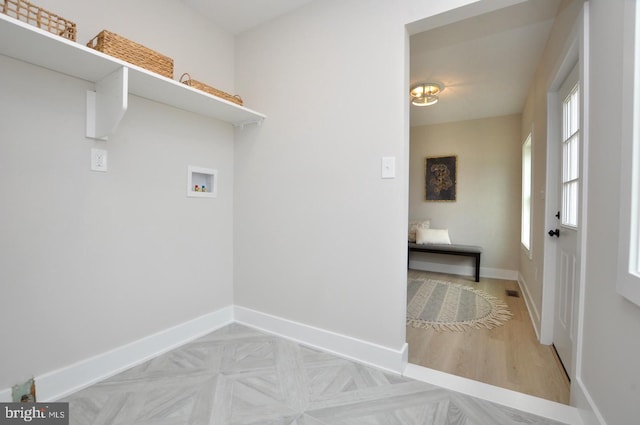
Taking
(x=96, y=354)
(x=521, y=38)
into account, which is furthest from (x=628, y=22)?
(x=96, y=354)

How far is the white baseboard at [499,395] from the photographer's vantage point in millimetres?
1315

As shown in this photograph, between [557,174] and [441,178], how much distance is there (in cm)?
246

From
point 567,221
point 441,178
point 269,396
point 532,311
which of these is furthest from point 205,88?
point 441,178

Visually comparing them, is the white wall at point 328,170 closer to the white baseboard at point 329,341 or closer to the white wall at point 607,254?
the white baseboard at point 329,341

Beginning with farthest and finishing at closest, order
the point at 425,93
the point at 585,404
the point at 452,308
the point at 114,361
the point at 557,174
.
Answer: the point at 425,93, the point at 452,308, the point at 557,174, the point at 114,361, the point at 585,404

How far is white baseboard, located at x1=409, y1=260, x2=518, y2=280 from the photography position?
4.04 m

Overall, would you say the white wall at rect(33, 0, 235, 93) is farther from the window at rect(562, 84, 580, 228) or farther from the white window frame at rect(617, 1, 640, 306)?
the window at rect(562, 84, 580, 228)

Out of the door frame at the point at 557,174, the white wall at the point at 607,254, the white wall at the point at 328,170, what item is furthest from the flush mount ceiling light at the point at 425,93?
the white wall at the point at 607,254

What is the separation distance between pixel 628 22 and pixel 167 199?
2.34 meters

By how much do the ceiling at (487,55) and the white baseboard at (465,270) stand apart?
2289 millimetres

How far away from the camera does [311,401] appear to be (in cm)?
141

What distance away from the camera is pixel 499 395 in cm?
145

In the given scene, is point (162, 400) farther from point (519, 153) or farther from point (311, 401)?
point (519, 153)

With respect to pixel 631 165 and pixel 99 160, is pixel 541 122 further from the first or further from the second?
pixel 99 160
